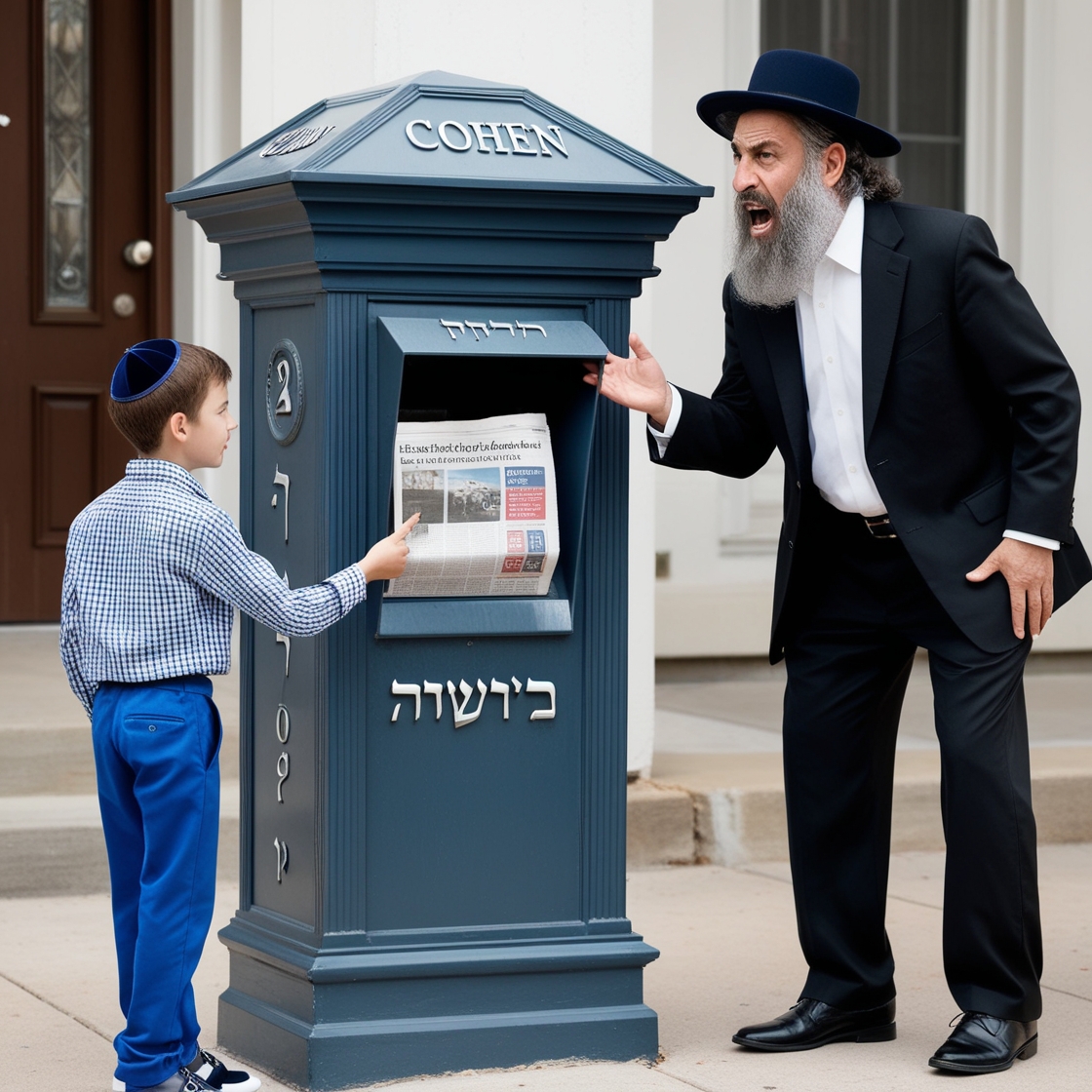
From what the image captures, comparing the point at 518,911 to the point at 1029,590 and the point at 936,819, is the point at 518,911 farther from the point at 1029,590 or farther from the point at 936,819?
the point at 936,819

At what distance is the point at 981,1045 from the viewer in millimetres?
3617

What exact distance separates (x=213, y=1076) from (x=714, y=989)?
126cm

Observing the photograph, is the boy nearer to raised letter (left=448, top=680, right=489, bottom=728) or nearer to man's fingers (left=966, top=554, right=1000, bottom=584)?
raised letter (left=448, top=680, right=489, bottom=728)

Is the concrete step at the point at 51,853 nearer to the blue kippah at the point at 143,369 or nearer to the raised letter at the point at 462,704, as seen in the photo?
the raised letter at the point at 462,704

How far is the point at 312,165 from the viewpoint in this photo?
3324mm

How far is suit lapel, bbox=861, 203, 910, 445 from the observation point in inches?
144

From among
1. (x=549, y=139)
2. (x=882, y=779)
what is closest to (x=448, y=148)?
(x=549, y=139)

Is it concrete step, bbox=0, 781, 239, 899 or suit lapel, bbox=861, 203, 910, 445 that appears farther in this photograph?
concrete step, bbox=0, 781, 239, 899

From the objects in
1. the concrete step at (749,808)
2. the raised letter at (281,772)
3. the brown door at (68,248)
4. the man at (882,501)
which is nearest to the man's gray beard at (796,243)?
the man at (882,501)

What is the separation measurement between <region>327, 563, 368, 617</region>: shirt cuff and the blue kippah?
0.45 meters

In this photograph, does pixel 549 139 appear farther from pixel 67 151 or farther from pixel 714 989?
pixel 67 151

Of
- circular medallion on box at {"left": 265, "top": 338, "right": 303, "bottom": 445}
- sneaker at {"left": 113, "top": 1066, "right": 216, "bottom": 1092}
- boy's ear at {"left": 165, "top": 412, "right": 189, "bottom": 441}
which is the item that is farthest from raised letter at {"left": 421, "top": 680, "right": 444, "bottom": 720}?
sneaker at {"left": 113, "top": 1066, "right": 216, "bottom": 1092}

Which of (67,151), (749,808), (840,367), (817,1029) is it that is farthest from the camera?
(67,151)

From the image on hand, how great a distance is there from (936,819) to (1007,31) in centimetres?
375
